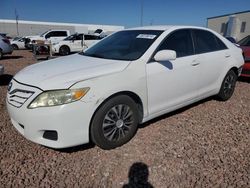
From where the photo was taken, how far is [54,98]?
262cm

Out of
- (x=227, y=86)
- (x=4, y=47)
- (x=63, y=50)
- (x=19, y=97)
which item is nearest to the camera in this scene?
(x=19, y=97)

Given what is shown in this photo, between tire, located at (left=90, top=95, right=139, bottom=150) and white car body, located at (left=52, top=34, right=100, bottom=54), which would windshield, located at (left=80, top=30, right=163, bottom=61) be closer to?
tire, located at (left=90, top=95, right=139, bottom=150)

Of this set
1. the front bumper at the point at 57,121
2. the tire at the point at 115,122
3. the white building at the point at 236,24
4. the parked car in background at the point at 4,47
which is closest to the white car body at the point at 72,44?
the parked car in background at the point at 4,47

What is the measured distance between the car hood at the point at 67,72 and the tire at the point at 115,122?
389 mm

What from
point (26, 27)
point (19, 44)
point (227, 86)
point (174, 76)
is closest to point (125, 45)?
point (174, 76)

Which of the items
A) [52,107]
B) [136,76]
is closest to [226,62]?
[136,76]

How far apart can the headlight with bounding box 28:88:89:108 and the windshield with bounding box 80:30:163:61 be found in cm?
103

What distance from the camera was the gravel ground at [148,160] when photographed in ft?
8.44

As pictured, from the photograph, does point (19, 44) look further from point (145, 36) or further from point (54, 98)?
point (54, 98)

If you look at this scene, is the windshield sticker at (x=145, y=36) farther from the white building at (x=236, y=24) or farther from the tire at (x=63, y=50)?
the white building at (x=236, y=24)

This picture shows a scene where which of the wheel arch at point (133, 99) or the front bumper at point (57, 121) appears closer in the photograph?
the front bumper at point (57, 121)

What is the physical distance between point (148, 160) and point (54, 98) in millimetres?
1337

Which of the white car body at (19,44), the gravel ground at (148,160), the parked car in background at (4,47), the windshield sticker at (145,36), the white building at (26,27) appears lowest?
the white building at (26,27)

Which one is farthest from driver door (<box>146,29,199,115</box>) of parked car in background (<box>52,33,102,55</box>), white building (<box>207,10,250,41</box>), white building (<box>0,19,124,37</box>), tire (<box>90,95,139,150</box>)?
white building (<box>0,19,124,37</box>)
